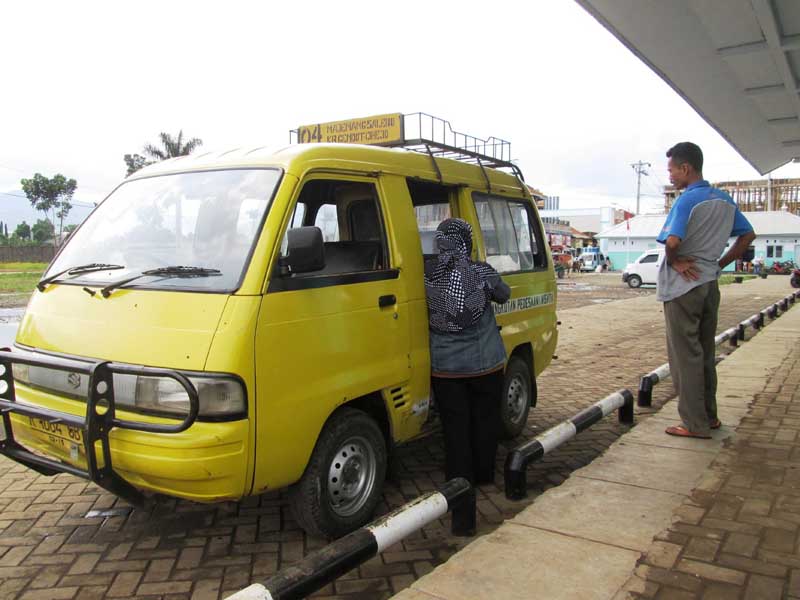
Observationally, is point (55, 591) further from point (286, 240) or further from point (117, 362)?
point (286, 240)

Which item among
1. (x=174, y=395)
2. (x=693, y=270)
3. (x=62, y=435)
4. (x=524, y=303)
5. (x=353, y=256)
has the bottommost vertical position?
(x=62, y=435)

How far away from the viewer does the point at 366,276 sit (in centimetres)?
363

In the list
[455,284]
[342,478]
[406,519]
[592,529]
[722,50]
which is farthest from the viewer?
[722,50]

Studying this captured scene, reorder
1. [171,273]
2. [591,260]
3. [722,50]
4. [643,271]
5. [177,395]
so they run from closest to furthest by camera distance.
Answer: [177,395], [171,273], [722,50], [643,271], [591,260]

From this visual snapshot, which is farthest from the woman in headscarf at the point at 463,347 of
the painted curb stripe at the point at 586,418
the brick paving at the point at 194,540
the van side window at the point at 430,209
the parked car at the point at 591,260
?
the parked car at the point at 591,260

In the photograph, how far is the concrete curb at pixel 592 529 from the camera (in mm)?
2799

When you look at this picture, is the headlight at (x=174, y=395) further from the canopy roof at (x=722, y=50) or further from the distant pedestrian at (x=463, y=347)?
the canopy roof at (x=722, y=50)

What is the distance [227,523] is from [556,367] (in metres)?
6.30

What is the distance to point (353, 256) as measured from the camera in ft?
13.0

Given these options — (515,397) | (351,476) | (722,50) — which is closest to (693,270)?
(515,397)

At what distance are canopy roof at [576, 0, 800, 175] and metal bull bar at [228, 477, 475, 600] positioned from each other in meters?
4.34

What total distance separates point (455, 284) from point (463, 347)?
409 millimetres

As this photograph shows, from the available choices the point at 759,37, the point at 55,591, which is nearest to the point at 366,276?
the point at 55,591

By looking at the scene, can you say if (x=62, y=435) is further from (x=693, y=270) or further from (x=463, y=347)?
(x=693, y=270)
